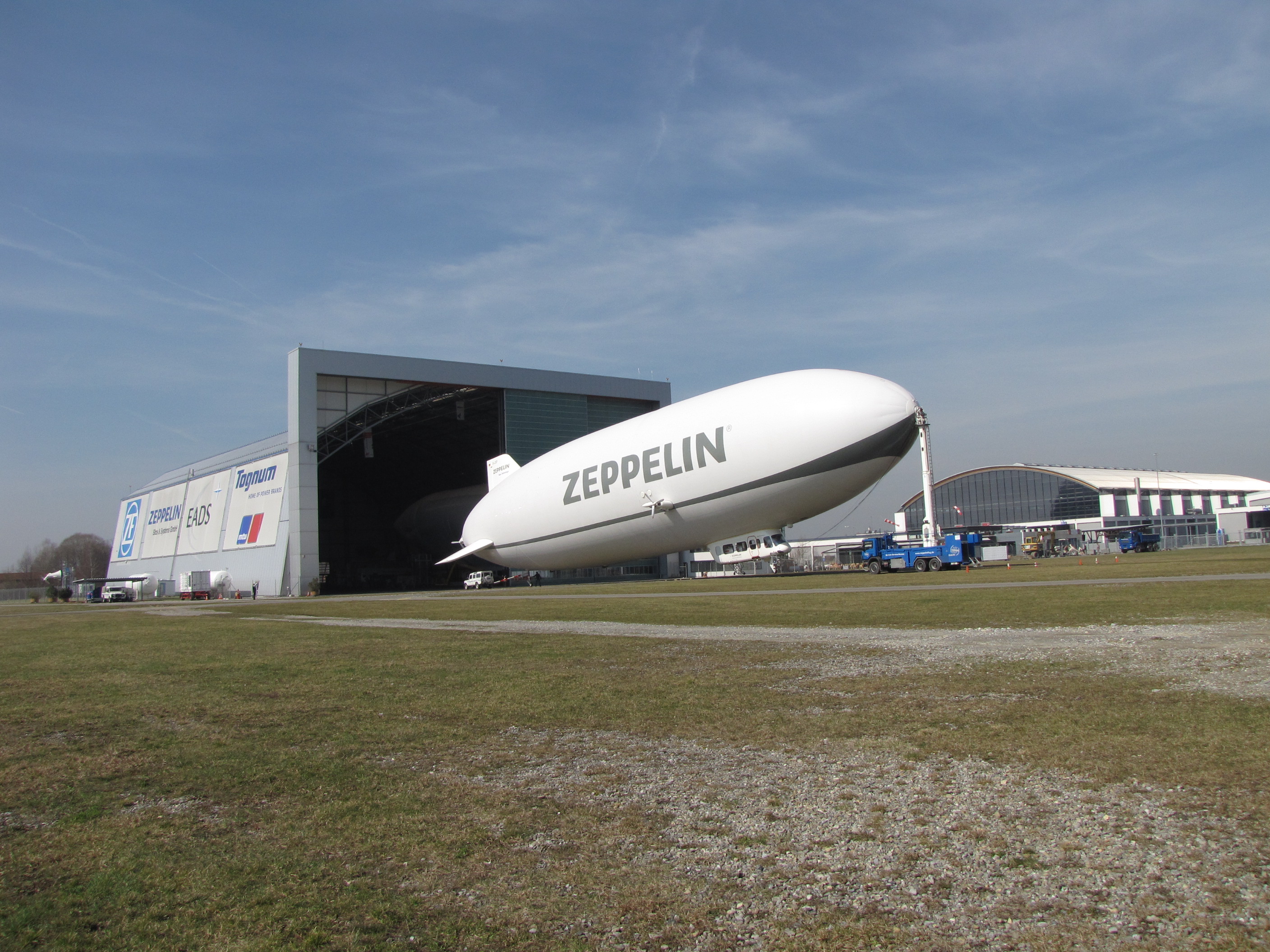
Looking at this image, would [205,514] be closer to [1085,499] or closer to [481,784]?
[481,784]

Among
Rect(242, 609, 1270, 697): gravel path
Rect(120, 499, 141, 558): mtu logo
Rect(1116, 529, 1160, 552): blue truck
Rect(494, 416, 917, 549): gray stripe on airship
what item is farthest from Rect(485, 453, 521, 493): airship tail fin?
Rect(1116, 529, 1160, 552): blue truck

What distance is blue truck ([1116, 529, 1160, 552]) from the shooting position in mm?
72812

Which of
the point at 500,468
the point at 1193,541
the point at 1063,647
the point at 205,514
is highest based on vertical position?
the point at 500,468

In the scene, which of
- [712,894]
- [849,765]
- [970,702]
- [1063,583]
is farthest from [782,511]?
[712,894]

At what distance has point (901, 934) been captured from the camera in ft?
11.6

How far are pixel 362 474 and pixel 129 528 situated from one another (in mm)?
26241

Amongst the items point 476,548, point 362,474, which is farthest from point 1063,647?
point 362,474

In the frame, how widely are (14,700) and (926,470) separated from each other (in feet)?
133

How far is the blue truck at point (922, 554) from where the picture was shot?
49.3 meters

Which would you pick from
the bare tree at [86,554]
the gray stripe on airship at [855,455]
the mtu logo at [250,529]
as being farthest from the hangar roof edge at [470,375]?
the bare tree at [86,554]

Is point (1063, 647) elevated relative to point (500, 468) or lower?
lower

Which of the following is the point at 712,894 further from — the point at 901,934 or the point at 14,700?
the point at 14,700

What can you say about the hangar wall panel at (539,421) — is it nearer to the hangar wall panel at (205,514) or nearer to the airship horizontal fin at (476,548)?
the airship horizontal fin at (476,548)

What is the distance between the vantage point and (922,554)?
50.2 m
